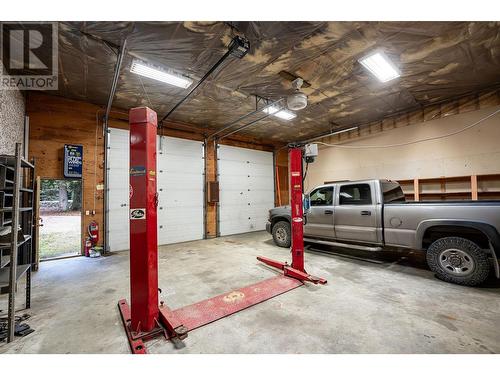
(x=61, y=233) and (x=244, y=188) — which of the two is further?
(x=244, y=188)

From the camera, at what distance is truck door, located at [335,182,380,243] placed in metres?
4.30

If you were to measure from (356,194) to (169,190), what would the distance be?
540cm

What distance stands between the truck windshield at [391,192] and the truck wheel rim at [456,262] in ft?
4.22

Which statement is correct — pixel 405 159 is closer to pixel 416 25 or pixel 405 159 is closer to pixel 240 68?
pixel 416 25

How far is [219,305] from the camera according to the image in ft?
9.21

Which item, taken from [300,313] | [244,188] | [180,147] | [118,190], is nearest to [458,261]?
[300,313]

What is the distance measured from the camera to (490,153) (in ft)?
18.0

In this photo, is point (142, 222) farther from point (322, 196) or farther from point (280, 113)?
point (280, 113)

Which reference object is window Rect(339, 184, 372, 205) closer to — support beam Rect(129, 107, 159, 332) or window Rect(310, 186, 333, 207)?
window Rect(310, 186, 333, 207)

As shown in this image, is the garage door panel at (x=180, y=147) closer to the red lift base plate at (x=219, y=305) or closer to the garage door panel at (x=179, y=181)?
the garage door panel at (x=179, y=181)

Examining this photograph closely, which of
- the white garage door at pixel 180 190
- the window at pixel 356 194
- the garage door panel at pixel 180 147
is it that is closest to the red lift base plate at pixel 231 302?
the window at pixel 356 194

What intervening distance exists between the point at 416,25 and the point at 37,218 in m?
7.55

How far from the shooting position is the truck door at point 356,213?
14.1ft

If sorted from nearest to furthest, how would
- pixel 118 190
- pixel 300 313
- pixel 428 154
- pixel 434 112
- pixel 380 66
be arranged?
pixel 300 313
pixel 380 66
pixel 118 190
pixel 434 112
pixel 428 154
